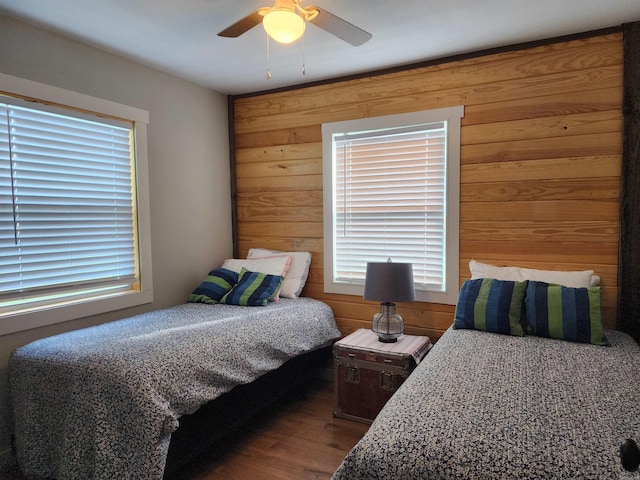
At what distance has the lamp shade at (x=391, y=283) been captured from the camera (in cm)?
271

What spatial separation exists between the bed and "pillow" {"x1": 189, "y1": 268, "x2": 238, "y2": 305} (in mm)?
1754

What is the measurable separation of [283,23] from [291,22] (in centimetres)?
3

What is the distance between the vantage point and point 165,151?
3166 millimetres

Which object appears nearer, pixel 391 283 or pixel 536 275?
pixel 536 275

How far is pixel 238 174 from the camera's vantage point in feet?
12.4

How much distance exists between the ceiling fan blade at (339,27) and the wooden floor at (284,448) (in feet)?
7.37

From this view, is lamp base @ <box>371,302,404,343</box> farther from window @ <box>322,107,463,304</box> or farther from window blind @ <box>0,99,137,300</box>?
window blind @ <box>0,99,137,300</box>

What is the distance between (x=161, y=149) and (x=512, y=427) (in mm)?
2889

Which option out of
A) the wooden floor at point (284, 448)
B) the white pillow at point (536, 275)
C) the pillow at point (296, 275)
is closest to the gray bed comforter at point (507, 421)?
the white pillow at point (536, 275)

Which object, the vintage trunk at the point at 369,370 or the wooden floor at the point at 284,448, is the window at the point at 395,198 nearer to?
the vintage trunk at the point at 369,370

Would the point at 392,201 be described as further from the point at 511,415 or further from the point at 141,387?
the point at 141,387

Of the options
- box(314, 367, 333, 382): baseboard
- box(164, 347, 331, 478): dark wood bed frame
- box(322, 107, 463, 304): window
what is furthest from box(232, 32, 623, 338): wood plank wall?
box(164, 347, 331, 478): dark wood bed frame

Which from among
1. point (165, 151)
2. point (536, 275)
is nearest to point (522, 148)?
point (536, 275)

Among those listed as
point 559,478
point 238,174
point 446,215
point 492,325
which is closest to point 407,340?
point 492,325
